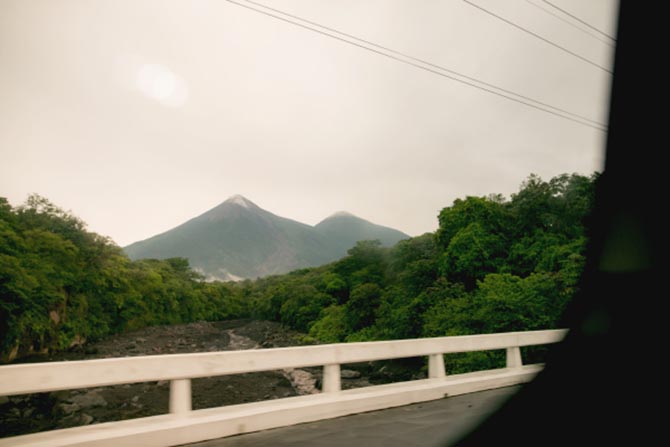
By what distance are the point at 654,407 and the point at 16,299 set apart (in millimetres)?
42170

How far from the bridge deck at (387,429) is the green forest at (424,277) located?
12.8m

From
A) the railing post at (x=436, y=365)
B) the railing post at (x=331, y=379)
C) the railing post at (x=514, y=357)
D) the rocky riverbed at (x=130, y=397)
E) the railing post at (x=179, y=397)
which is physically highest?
the railing post at (x=179, y=397)

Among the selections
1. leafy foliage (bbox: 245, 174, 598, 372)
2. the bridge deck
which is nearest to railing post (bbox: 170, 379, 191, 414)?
the bridge deck

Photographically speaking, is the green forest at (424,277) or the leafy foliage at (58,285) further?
the leafy foliage at (58,285)

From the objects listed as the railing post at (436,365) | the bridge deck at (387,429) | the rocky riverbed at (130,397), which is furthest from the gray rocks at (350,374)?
the bridge deck at (387,429)

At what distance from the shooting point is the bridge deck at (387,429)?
13.7 feet

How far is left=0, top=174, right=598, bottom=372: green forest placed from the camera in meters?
25.6

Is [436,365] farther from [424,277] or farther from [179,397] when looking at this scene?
[424,277]

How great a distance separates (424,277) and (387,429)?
35.0m

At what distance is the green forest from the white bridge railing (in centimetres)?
1264

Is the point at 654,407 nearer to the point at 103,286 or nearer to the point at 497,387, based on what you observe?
the point at 497,387

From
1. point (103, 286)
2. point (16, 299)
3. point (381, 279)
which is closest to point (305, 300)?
point (381, 279)

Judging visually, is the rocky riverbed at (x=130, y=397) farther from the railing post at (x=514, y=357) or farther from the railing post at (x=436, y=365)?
the railing post at (x=514, y=357)

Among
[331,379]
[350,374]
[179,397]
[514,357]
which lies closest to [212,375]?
[179,397]
